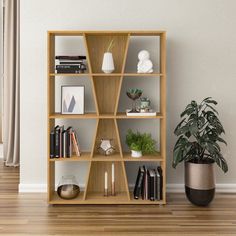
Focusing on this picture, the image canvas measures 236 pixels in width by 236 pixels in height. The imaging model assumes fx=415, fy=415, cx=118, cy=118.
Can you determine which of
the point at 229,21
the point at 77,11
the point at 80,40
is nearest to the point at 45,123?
the point at 80,40

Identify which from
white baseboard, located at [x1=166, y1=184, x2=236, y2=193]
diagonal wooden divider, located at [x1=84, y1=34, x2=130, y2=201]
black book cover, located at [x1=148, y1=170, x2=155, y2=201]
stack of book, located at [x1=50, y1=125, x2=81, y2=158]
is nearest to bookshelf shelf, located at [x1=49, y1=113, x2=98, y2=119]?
stack of book, located at [x1=50, y1=125, x2=81, y2=158]

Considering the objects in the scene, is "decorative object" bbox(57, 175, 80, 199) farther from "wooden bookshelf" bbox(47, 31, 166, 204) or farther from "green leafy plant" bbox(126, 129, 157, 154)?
"green leafy plant" bbox(126, 129, 157, 154)

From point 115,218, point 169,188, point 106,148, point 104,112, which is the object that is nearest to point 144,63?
point 104,112

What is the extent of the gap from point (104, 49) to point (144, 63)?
1.40 ft

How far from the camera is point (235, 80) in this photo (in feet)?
12.7

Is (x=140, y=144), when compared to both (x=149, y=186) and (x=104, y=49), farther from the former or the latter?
(x=104, y=49)

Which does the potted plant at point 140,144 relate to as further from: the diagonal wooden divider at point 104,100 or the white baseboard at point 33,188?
the white baseboard at point 33,188

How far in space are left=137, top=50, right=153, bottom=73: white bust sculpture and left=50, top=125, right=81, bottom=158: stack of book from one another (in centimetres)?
80

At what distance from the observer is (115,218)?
10.4 ft

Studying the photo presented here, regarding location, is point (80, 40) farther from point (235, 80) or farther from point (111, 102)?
point (235, 80)

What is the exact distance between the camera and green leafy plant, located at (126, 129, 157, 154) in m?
3.57

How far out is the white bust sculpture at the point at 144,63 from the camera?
3539 millimetres

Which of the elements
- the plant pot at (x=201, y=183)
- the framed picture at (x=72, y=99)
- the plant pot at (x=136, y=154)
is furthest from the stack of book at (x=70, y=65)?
the plant pot at (x=201, y=183)

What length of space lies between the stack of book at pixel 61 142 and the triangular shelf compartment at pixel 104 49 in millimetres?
636
